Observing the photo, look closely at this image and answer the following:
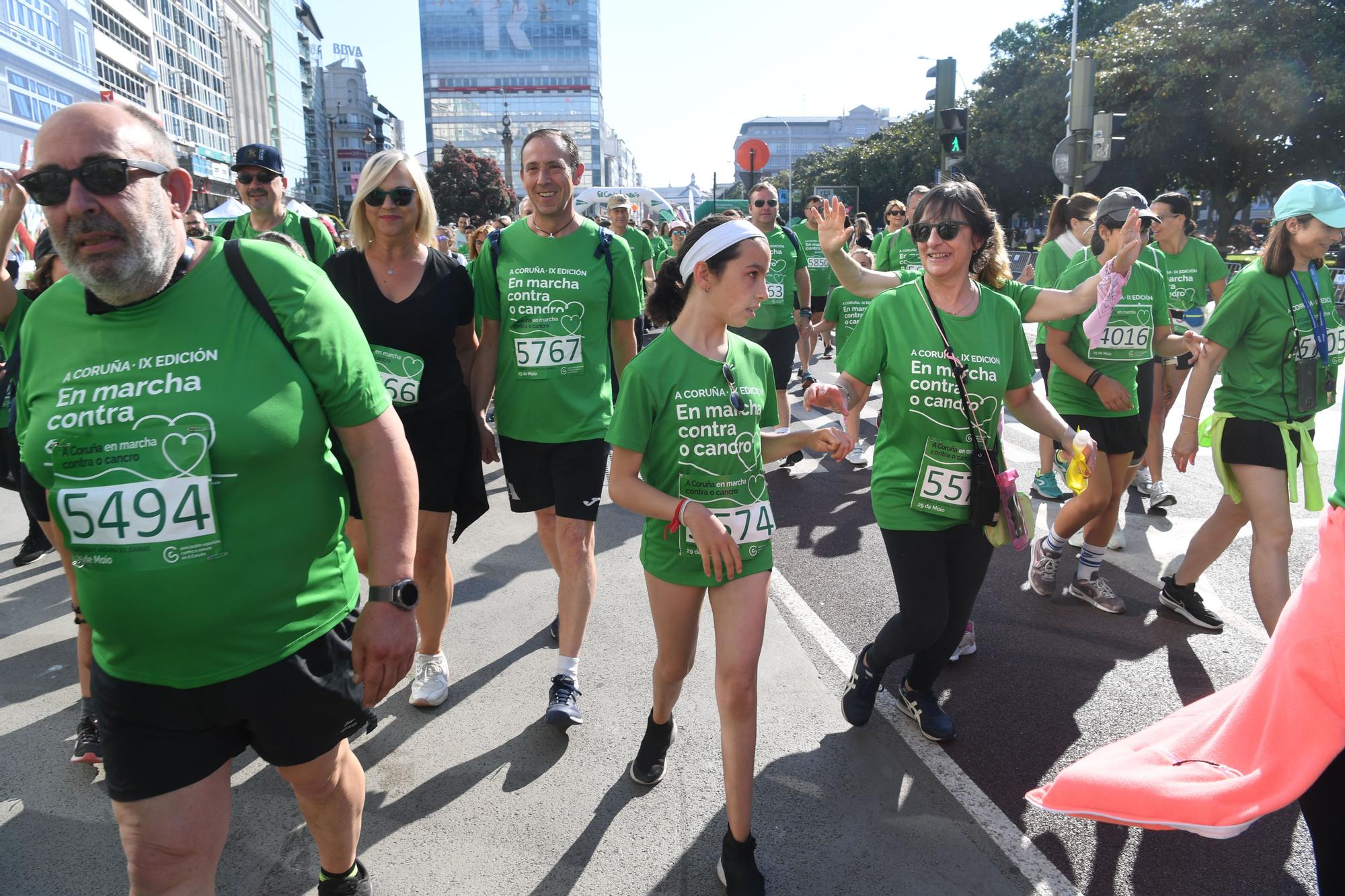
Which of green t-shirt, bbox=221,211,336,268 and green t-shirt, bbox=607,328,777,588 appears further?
green t-shirt, bbox=221,211,336,268

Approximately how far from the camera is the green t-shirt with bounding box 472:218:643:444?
3.87 meters

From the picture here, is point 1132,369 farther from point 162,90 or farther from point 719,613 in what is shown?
point 162,90

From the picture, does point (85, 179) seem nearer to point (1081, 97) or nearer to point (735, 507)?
point (735, 507)

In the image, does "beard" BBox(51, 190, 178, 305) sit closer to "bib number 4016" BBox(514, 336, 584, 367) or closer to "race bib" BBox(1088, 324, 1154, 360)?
"bib number 4016" BBox(514, 336, 584, 367)

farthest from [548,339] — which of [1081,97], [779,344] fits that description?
[1081,97]

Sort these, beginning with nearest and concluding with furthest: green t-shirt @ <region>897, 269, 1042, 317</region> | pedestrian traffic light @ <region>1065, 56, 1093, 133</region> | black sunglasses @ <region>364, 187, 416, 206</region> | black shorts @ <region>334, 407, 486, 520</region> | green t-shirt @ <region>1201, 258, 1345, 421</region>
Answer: black sunglasses @ <region>364, 187, 416, 206</region> → black shorts @ <region>334, 407, 486, 520</region> → green t-shirt @ <region>897, 269, 1042, 317</region> → green t-shirt @ <region>1201, 258, 1345, 421</region> → pedestrian traffic light @ <region>1065, 56, 1093, 133</region>

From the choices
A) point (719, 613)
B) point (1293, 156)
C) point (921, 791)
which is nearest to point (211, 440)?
point (719, 613)

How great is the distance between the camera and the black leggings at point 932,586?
3332mm

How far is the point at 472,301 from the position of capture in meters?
3.90

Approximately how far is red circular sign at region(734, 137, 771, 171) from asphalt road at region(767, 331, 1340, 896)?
8.45 metres

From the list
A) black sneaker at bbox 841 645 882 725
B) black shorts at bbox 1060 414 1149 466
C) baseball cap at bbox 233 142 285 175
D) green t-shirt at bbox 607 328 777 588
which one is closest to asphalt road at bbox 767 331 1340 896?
black sneaker at bbox 841 645 882 725

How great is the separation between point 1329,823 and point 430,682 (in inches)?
120

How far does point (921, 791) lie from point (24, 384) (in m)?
2.83

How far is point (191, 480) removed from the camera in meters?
1.85
